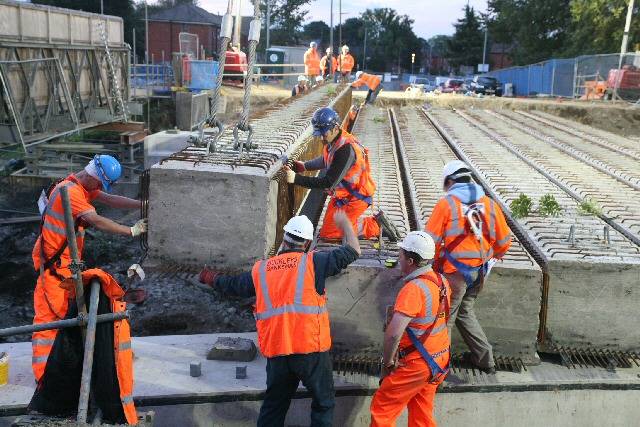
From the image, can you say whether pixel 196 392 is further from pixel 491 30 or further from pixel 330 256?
pixel 491 30

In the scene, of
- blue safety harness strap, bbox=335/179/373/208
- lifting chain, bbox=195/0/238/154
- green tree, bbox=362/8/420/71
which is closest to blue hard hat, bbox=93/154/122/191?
lifting chain, bbox=195/0/238/154

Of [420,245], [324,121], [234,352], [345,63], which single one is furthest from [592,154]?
[345,63]

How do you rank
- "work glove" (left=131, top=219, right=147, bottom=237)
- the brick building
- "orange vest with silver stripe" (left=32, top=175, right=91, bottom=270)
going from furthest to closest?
the brick building, "work glove" (left=131, top=219, right=147, bottom=237), "orange vest with silver stripe" (left=32, top=175, right=91, bottom=270)

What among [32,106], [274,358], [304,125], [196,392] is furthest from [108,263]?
[274,358]

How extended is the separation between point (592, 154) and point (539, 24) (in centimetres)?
4299

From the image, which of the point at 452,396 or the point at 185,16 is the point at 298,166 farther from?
the point at 185,16

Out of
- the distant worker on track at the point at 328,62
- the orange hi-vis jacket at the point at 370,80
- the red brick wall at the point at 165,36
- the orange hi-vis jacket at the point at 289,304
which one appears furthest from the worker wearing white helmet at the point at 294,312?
the red brick wall at the point at 165,36

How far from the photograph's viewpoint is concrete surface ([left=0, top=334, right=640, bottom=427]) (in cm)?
565

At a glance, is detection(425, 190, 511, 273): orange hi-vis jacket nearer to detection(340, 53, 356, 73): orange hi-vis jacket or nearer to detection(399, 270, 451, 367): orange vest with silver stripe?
detection(399, 270, 451, 367): orange vest with silver stripe

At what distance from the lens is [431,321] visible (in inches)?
189

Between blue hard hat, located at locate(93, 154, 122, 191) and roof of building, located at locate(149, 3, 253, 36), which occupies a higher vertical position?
roof of building, located at locate(149, 3, 253, 36)

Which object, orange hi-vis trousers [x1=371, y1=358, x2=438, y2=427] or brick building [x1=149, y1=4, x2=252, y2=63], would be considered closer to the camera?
orange hi-vis trousers [x1=371, y1=358, x2=438, y2=427]

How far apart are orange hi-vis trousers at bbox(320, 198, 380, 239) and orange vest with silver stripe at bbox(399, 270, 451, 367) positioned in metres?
1.99

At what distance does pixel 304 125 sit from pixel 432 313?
6.32 m
